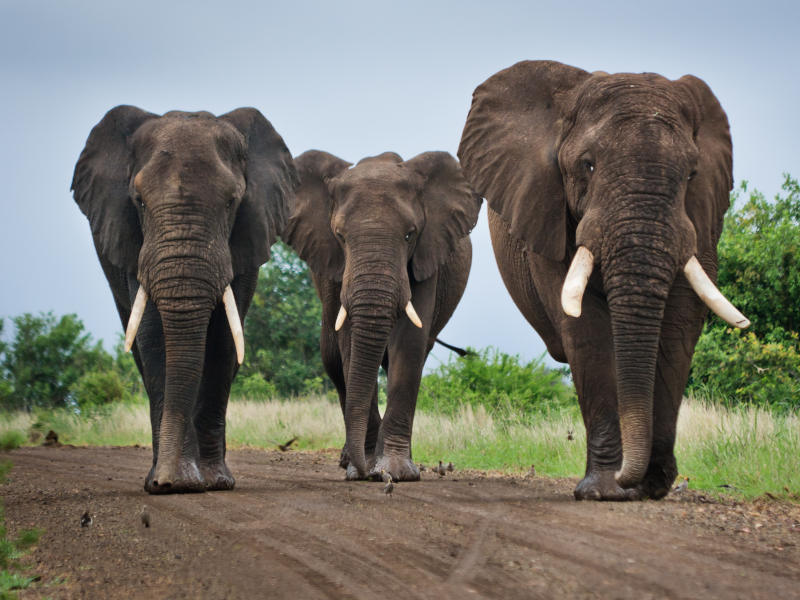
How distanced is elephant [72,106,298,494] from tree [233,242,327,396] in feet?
67.7

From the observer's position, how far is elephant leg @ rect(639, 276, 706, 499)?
26.2 ft

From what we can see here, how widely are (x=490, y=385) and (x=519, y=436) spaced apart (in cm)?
647

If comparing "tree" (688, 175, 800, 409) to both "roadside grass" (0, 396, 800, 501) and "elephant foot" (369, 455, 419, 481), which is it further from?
"elephant foot" (369, 455, 419, 481)

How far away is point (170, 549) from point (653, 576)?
247 centimetres

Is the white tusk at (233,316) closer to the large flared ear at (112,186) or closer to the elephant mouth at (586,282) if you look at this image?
the large flared ear at (112,186)

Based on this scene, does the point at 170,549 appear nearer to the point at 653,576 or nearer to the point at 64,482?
the point at 653,576

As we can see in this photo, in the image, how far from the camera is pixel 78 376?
38.8m

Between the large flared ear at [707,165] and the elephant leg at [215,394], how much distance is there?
395 centimetres

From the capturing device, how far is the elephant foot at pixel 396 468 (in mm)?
10211

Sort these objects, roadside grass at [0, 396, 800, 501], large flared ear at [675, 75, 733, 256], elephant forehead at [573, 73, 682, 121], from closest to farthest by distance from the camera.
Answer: elephant forehead at [573, 73, 682, 121] < large flared ear at [675, 75, 733, 256] < roadside grass at [0, 396, 800, 501]

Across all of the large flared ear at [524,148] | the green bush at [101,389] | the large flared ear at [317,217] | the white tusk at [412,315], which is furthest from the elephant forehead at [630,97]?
the green bush at [101,389]

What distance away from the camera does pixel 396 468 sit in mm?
10289

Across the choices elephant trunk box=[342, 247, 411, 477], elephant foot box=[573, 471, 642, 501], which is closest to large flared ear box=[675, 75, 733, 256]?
elephant foot box=[573, 471, 642, 501]

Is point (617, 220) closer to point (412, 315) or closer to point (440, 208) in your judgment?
point (412, 315)
